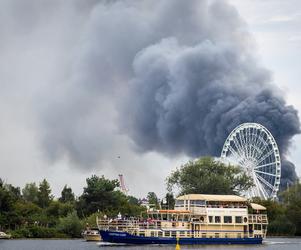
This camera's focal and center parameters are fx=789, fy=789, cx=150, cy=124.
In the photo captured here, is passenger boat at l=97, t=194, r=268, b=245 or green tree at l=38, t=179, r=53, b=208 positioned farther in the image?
green tree at l=38, t=179, r=53, b=208

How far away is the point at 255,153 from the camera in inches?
5856

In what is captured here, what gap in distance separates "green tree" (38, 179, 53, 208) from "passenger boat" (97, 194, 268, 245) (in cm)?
5181

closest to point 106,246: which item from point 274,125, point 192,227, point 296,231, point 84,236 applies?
point 192,227

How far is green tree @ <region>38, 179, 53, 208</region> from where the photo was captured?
139 metres

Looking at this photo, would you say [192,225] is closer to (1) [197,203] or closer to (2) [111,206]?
(1) [197,203]

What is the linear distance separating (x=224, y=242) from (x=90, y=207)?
33892mm

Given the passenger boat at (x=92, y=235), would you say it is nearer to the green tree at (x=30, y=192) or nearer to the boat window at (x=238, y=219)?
the boat window at (x=238, y=219)

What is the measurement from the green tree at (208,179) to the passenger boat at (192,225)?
2358cm

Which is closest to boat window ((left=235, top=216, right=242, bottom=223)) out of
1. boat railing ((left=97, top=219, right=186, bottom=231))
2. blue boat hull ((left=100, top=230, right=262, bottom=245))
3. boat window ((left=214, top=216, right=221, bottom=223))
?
boat window ((left=214, top=216, right=221, bottom=223))

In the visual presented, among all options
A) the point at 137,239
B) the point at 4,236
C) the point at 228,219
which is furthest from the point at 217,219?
the point at 4,236

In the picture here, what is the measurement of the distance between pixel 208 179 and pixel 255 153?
118ft

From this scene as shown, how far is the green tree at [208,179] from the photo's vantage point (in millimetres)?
114562

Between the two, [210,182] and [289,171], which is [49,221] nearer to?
[210,182]

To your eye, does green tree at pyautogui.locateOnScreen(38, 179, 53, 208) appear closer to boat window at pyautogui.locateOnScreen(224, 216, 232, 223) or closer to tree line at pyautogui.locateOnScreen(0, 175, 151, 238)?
tree line at pyautogui.locateOnScreen(0, 175, 151, 238)
